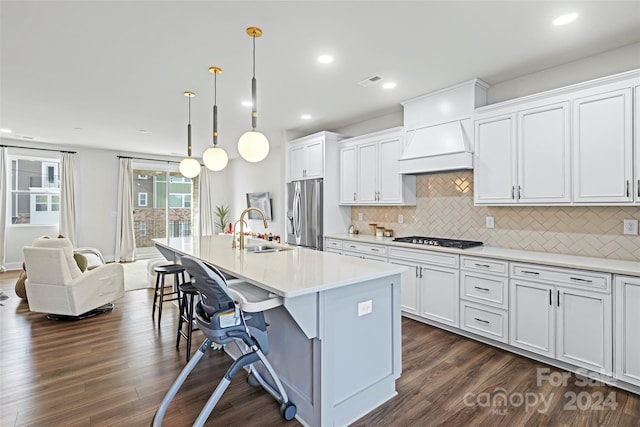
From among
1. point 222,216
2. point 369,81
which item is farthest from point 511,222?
point 222,216

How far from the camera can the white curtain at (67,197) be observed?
694cm

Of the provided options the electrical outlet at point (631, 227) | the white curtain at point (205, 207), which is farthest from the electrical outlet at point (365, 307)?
the white curtain at point (205, 207)

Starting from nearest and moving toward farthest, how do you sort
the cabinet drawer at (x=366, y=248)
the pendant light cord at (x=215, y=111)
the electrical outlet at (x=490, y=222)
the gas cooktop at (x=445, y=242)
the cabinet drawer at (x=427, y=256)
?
1. the pendant light cord at (x=215, y=111)
2. the cabinet drawer at (x=427, y=256)
3. the gas cooktop at (x=445, y=242)
4. the electrical outlet at (x=490, y=222)
5. the cabinet drawer at (x=366, y=248)

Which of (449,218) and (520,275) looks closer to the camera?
(520,275)

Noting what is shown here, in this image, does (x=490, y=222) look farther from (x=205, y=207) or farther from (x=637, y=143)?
(x=205, y=207)

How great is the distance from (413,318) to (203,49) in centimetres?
354

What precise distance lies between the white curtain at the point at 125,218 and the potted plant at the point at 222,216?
2135 mm

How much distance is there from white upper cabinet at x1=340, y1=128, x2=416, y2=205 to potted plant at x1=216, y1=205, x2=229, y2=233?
4.89 meters

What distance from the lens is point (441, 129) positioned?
3.67m

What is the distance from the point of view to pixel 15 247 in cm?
662

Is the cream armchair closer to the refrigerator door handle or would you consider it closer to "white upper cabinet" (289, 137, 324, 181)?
the refrigerator door handle

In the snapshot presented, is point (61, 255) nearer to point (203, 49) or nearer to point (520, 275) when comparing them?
point (203, 49)

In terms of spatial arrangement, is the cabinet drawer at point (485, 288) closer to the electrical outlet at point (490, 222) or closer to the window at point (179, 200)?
the electrical outlet at point (490, 222)

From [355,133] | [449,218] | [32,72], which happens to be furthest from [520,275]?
[32,72]
